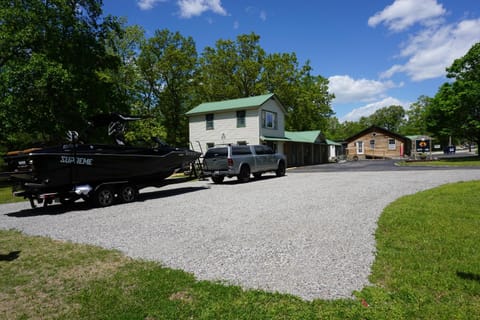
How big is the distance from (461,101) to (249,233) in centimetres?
3246

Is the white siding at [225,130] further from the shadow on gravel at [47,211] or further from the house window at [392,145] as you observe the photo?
the house window at [392,145]

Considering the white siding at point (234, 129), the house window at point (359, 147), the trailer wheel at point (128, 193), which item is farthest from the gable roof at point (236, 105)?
the house window at point (359, 147)

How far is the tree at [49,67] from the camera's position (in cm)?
1716

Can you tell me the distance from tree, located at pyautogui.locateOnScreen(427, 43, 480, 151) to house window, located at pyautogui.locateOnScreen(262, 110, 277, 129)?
58.0 feet

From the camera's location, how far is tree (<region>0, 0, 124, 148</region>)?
56.3 ft

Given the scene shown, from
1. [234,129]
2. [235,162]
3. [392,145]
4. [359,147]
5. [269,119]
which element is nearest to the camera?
[235,162]

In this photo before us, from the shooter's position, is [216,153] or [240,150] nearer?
[216,153]

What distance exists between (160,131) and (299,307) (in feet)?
107

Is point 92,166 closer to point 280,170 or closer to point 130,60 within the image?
point 280,170

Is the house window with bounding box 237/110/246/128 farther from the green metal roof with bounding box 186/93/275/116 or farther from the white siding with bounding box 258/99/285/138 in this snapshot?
the white siding with bounding box 258/99/285/138

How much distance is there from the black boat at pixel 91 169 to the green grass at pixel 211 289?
380 cm

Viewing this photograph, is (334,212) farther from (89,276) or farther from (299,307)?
(89,276)

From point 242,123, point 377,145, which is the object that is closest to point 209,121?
point 242,123

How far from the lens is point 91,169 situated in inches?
368
